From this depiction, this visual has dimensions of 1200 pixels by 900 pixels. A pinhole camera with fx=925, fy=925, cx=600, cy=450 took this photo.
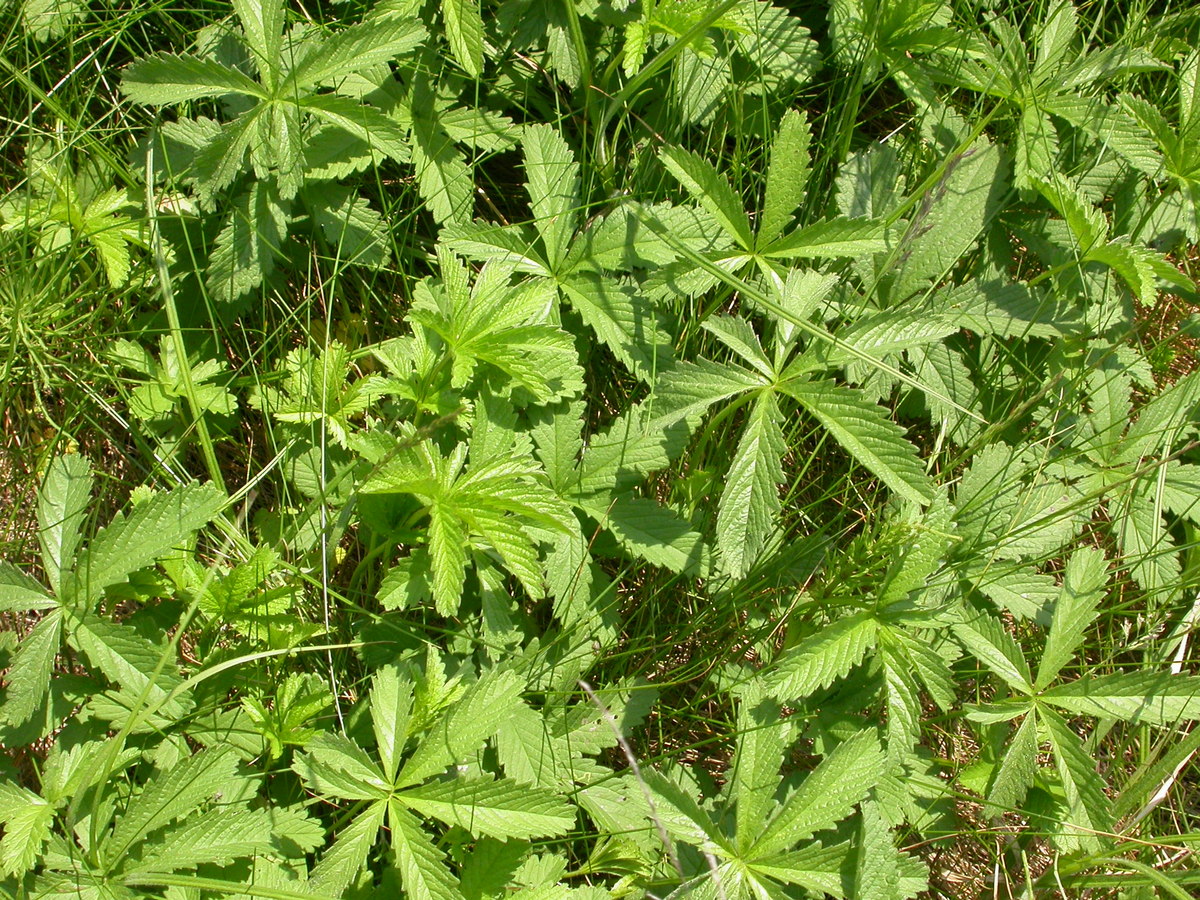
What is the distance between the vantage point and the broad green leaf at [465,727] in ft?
6.42

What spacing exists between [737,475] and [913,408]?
0.76m

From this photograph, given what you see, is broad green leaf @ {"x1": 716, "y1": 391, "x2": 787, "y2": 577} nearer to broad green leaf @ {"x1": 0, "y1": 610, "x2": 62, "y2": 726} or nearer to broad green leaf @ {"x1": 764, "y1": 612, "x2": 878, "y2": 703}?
broad green leaf @ {"x1": 764, "y1": 612, "x2": 878, "y2": 703}

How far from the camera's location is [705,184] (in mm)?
2219

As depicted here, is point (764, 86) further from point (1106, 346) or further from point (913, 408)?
point (1106, 346)

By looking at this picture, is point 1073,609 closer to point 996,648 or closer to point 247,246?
point 996,648

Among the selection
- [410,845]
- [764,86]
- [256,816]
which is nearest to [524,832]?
[410,845]

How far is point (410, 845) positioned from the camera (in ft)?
6.23

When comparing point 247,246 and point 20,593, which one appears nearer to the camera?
point 20,593

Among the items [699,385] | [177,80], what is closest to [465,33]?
[177,80]

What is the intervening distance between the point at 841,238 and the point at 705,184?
0.35 meters

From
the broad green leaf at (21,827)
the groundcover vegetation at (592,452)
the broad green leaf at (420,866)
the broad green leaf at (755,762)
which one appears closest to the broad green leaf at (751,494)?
the groundcover vegetation at (592,452)

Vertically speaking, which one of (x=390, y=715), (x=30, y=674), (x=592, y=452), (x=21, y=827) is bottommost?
(x=21, y=827)

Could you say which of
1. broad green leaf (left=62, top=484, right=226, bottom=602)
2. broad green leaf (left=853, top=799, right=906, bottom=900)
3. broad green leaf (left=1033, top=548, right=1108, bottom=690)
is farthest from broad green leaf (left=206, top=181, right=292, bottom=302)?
broad green leaf (left=1033, top=548, right=1108, bottom=690)

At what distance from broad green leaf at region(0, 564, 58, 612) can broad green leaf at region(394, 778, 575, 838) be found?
0.90 m
